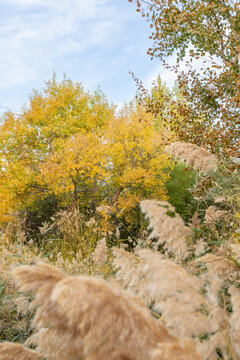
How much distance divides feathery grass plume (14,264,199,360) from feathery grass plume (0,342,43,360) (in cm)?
30

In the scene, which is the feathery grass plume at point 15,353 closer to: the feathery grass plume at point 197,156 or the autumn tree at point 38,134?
the feathery grass plume at point 197,156

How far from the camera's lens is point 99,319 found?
0.58m

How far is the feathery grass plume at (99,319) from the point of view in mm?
575

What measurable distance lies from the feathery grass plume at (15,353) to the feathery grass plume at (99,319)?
30cm

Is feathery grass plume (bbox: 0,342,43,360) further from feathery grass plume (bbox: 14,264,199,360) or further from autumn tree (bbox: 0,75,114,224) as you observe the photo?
autumn tree (bbox: 0,75,114,224)

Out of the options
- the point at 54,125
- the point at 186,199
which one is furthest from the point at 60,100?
the point at 186,199

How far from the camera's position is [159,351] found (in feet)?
1.79

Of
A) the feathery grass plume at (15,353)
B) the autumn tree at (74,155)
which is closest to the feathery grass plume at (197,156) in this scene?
the feathery grass plume at (15,353)

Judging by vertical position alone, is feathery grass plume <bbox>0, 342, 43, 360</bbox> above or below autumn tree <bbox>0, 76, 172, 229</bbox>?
below

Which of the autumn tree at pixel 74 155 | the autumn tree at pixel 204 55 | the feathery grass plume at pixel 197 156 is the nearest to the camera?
the feathery grass plume at pixel 197 156

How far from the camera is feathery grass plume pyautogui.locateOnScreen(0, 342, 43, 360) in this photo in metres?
0.84

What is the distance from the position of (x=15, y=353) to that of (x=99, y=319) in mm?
454

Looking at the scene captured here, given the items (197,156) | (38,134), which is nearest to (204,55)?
(197,156)

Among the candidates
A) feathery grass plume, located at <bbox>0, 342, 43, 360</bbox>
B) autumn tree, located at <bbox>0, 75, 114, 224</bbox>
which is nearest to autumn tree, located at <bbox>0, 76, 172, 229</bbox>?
autumn tree, located at <bbox>0, 75, 114, 224</bbox>
